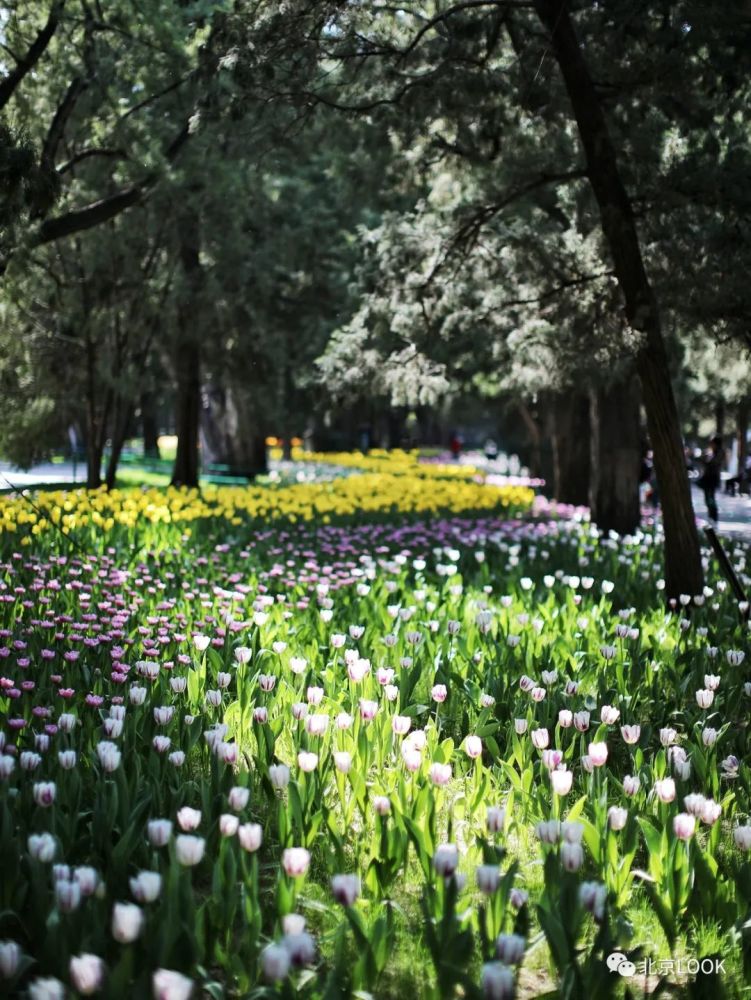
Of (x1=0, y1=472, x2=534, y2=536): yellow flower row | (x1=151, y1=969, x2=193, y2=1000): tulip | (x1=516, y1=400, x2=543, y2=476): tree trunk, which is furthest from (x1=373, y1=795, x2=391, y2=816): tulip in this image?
(x1=516, y1=400, x2=543, y2=476): tree trunk

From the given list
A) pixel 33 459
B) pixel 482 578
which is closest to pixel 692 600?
pixel 482 578

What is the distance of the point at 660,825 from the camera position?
343 centimetres

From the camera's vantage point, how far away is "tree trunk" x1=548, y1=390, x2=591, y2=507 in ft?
60.0

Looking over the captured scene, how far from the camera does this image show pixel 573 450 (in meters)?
18.5

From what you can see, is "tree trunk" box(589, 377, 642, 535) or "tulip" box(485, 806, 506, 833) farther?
"tree trunk" box(589, 377, 642, 535)

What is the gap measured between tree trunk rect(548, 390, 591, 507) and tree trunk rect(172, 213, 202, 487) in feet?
20.8

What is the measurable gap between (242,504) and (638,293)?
566cm

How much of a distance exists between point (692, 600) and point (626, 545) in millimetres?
2916

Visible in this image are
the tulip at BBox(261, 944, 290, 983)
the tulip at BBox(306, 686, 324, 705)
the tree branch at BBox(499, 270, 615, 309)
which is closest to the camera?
the tulip at BBox(261, 944, 290, 983)

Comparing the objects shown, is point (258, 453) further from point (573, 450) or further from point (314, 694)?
point (314, 694)

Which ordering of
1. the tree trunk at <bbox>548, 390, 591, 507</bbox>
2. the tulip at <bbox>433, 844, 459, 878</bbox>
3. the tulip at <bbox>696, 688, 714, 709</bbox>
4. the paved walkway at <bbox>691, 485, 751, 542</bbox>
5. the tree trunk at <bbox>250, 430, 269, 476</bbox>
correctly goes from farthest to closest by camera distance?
the tree trunk at <bbox>250, 430, 269, 476</bbox> < the tree trunk at <bbox>548, 390, 591, 507</bbox> < the paved walkway at <bbox>691, 485, 751, 542</bbox> < the tulip at <bbox>696, 688, 714, 709</bbox> < the tulip at <bbox>433, 844, 459, 878</bbox>

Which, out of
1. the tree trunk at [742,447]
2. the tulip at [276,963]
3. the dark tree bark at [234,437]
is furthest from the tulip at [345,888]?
the tree trunk at [742,447]

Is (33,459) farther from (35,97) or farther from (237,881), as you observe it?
(237,881)

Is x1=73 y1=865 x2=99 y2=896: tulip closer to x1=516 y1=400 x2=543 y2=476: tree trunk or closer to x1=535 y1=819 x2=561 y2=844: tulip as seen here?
x1=535 y1=819 x2=561 y2=844: tulip
